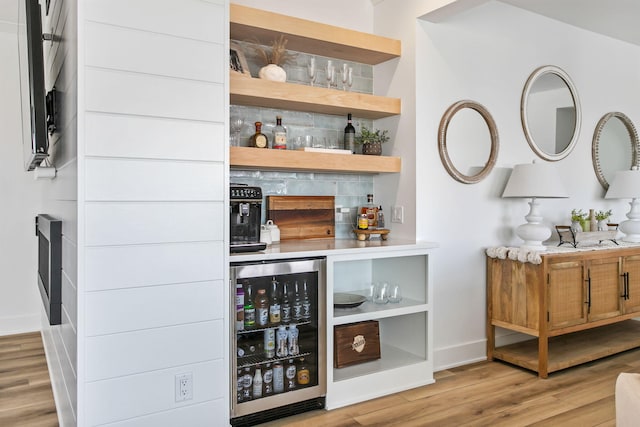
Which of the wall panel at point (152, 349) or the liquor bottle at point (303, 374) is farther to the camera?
the liquor bottle at point (303, 374)

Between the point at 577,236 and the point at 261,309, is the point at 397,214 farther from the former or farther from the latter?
the point at 577,236

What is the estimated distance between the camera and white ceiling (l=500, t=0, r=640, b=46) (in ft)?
11.3

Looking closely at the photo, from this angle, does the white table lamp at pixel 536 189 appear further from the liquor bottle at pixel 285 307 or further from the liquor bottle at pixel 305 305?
the liquor bottle at pixel 285 307

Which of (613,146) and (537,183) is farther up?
(613,146)

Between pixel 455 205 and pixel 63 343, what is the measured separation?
8.57 ft

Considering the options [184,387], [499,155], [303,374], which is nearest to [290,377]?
[303,374]

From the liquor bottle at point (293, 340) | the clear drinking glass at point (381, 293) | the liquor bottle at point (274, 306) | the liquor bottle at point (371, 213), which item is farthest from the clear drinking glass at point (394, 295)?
the liquor bottle at point (274, 306)

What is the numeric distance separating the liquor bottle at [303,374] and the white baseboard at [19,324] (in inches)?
119

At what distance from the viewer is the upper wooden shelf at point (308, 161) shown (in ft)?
8.68

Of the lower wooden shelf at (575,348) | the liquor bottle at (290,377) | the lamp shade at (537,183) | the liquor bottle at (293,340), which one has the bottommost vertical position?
the lower wooden shelf at (575,348)

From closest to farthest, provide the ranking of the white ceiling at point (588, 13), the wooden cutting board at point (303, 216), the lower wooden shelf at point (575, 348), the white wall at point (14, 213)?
the wooden cutting board at point (303, 216) < the lower wooden shelf at point (575, 348) < the white ceiling at point (588, 13) < the white wall at point (14, 213)

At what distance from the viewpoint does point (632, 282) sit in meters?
3.56

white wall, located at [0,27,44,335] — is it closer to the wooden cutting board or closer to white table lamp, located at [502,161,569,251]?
the wooden cutting board

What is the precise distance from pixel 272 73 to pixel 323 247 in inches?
44.2
